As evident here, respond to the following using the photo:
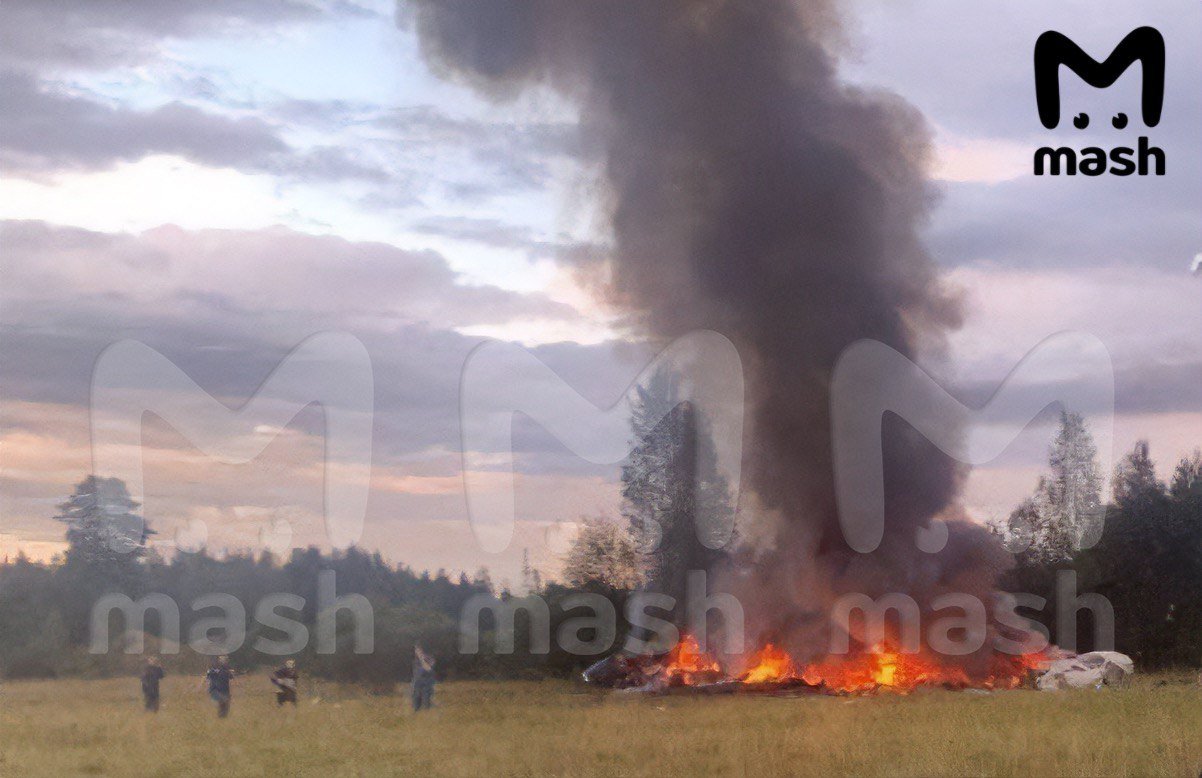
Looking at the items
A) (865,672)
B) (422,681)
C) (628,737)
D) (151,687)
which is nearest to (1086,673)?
(865,672)

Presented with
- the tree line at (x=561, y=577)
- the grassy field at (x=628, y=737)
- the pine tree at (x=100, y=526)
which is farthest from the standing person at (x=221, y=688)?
the pine tree at (x=100, y=526)

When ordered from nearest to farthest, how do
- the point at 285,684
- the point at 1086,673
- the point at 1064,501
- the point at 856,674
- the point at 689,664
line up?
the point at 285,684 < the point at 856,674 < the point at 1086,673 < the point at 689,664 < the point at 1064,501

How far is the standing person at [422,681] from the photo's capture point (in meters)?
30.1

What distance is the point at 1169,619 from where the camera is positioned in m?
51.5

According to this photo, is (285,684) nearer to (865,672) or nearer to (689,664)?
(689,664)

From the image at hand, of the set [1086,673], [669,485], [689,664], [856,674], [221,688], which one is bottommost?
[1086,673]

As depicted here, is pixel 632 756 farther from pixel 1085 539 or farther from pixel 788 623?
pixel 1085 539

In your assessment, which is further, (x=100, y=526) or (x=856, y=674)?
(x=100, y=526)

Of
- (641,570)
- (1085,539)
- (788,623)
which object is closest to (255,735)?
(788,623)

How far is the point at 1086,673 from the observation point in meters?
39.5

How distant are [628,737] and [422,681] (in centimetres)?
747

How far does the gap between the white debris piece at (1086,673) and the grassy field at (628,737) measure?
4.03 metres

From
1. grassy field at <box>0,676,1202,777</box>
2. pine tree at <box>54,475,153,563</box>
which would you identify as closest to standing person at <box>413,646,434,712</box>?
grassy field at <box>0,676,1202,777</box>

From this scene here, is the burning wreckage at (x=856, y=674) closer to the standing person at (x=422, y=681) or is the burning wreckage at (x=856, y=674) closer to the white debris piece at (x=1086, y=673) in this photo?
the white debris piece at (x=1086, y=673)
